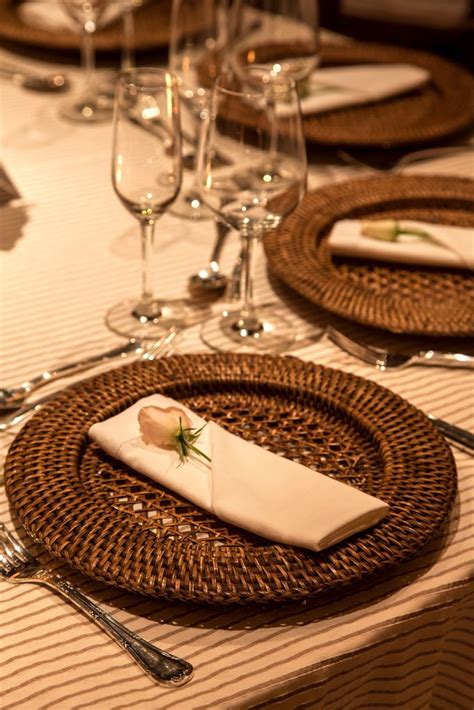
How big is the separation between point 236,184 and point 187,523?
1.44ft

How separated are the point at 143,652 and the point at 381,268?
65cm

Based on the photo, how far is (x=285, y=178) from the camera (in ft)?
3.28

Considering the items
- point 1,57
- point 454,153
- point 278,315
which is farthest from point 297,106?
point 1,57

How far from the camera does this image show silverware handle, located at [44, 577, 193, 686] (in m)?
0.64

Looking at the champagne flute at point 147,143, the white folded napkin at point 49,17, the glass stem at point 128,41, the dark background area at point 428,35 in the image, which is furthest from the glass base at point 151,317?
the dark background area at point 428,35

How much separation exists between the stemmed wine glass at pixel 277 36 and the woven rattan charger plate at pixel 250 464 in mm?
803

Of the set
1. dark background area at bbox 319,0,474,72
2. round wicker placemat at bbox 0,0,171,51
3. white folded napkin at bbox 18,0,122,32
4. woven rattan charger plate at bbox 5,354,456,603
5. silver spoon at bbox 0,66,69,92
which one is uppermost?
white folded napkin at bbox 18,0,122,32

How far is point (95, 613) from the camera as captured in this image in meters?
0.68

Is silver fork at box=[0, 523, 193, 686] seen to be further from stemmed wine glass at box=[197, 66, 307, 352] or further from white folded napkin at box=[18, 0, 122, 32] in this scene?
white folded napkin at box=[18, 0, 122, 32]

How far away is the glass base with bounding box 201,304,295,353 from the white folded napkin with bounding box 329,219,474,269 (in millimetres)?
133

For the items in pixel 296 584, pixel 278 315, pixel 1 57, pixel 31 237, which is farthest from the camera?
pixel 1 57

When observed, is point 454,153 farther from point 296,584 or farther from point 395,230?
point 296,584

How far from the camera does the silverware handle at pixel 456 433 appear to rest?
2.93ft

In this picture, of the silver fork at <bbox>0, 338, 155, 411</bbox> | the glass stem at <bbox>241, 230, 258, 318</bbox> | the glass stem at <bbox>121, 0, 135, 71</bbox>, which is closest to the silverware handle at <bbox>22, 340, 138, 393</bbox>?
the silver fork at <bbox>0, 338, 155, 411</bbox>
